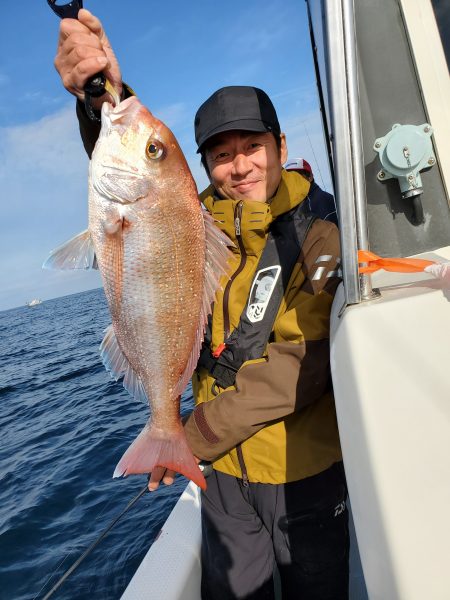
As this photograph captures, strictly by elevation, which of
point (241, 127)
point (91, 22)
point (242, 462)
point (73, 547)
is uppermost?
point (91, 22)

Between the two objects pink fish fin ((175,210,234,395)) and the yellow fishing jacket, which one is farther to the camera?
pink fish fin ((175,210,234,395))

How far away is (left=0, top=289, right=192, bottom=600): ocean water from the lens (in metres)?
5.20

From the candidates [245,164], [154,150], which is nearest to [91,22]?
[154,150]

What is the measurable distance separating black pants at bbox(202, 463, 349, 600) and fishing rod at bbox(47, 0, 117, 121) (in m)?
A: 2.12

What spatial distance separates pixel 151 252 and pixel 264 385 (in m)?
0.84

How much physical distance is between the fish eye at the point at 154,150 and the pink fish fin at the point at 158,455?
136 cm

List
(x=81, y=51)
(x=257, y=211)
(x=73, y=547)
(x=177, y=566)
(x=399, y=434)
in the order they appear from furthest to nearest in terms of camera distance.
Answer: (x=73, y=547), (x=177, y=566), (x=257, y=211), (x=81, y=51), (x=399, y=434)

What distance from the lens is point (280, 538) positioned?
223 centimetres

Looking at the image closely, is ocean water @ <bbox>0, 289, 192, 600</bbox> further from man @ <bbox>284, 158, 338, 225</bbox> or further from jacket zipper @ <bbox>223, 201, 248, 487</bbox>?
man @ <bbox>284, 158, 338, 225</bbox>

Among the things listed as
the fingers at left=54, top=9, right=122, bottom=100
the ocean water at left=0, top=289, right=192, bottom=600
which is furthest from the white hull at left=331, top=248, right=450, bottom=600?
the ocean water at left=0, top=289, right=192, bottom=600

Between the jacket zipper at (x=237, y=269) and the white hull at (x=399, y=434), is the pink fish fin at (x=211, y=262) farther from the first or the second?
the white hull at (x=399, y=434)

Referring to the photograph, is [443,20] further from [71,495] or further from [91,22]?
[71,495]

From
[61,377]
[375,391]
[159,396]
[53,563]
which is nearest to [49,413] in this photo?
[61,377]

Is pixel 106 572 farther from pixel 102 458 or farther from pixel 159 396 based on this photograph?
pixel 159 396
